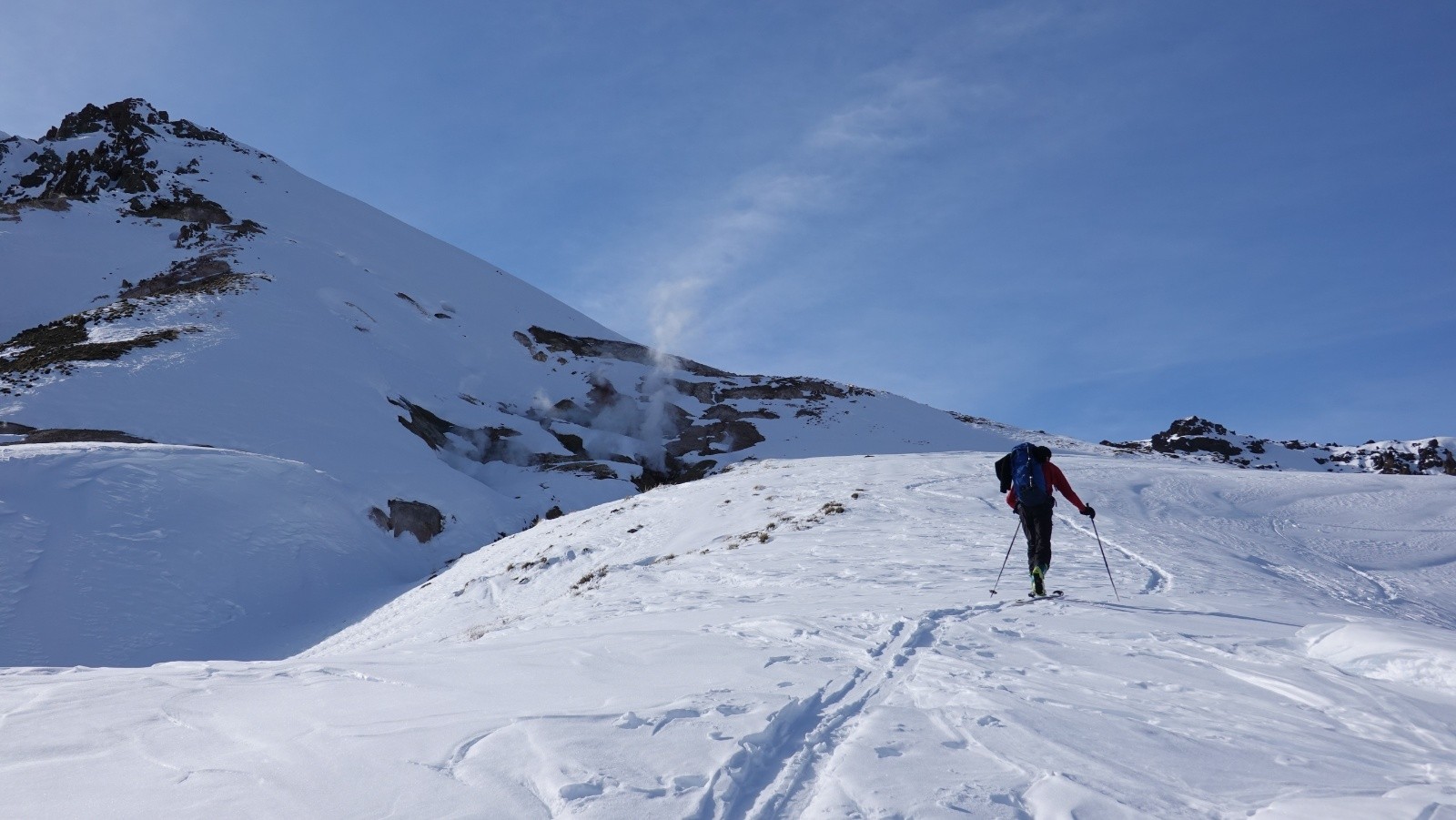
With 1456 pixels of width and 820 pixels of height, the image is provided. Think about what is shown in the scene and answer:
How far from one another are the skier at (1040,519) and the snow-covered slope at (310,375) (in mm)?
14079

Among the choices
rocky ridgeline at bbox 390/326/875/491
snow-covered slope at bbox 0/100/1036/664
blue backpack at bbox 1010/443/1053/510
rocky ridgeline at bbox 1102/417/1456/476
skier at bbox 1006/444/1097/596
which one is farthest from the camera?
rocky ridgeline at bbox 1102/417/1456/476

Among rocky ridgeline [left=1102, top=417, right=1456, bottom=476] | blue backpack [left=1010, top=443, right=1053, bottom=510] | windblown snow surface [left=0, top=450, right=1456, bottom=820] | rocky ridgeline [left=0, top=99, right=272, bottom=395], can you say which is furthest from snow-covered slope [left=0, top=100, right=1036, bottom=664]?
rocky ridgeline [left=1102, top=417, right=1456, bottom=476]

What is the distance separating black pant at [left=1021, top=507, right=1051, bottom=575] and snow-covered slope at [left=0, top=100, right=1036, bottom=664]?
1410 cm

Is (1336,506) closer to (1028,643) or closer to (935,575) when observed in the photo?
(935,575)

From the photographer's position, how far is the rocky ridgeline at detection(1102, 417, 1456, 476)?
262ft

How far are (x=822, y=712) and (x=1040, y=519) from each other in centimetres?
621

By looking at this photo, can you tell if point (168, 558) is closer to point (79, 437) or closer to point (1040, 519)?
point (79, 437)

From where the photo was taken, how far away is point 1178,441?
89500mm

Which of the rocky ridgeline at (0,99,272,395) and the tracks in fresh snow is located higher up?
the rocky ridgeline at (0,99,272,395)

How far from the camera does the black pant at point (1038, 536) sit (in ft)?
31.1

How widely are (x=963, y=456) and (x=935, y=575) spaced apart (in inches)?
547

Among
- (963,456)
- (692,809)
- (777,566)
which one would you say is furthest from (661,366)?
(692,809)

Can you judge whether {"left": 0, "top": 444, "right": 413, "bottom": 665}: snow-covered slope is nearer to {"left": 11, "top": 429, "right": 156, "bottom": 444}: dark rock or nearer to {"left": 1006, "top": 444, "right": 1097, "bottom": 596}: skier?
{"left": 11, "top": 429, "right": 156, "bottom": 444}: dark rock

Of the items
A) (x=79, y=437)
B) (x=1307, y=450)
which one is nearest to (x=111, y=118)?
(x=79, y=437)
